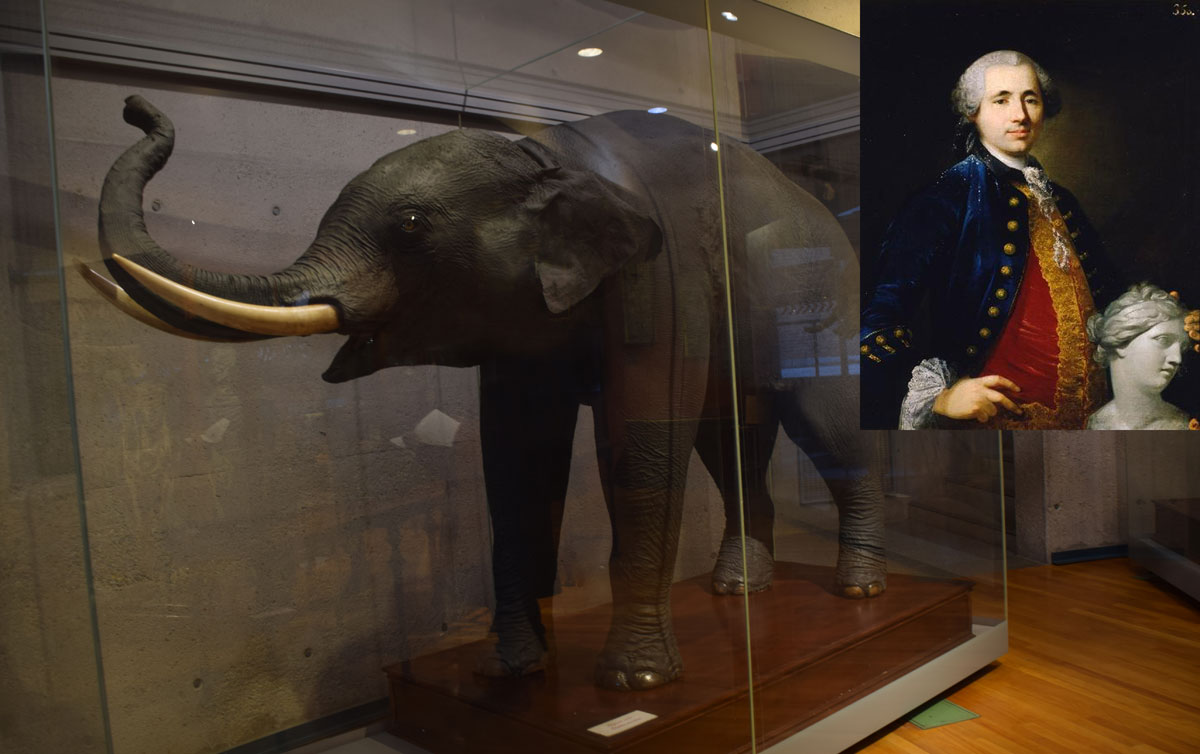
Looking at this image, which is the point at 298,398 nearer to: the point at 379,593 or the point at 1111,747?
the point at 379,593

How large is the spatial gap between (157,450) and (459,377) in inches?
21.4

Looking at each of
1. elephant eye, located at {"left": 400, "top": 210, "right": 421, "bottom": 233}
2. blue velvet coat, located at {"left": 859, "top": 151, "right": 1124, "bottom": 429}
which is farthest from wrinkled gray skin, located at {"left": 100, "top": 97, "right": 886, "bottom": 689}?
blue velvet coat, located at {"left": 859, "top": 151, "right": 1124, "bottom": 429}

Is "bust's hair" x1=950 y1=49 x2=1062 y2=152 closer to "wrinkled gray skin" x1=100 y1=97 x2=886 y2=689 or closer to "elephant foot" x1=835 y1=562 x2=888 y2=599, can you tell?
"wrinkled gray skin" x1=100 y1=97 x2=886 y2=689

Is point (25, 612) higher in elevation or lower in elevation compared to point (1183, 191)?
lower

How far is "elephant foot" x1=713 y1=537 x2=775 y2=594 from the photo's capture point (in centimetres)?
204

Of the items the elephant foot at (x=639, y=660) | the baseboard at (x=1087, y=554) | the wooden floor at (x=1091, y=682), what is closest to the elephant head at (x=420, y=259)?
the elephant foot at (x=639, y=660)

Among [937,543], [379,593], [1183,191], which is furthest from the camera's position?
[937,543]

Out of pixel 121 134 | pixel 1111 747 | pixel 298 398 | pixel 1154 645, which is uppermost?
pixel 121 134

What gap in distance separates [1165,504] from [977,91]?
3.56ft

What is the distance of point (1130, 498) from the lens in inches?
81.0

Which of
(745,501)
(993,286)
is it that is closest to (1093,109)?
(993,286)

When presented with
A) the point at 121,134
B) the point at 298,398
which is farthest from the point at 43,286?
the point at 298,398

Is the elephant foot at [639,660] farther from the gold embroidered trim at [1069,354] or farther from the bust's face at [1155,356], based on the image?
the bust's face at [1155,356]

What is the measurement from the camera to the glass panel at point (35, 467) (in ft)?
4.47
